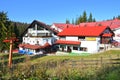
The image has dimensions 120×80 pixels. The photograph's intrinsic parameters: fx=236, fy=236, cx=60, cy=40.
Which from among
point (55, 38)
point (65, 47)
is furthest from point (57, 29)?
point (65, 47)

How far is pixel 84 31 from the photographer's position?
55.2 meters

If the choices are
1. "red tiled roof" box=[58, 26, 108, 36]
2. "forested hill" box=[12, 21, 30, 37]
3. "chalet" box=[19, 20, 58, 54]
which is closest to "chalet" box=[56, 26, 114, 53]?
"red tiled roof" box=[58, 26, 108, 36]

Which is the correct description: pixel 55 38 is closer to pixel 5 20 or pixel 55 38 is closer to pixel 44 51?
pixel 44 51

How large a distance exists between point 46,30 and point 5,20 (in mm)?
11620

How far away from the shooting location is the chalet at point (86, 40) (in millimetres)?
51688

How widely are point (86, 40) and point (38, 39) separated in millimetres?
13355

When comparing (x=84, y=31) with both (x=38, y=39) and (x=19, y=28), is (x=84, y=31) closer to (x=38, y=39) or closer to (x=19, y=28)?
(x=38, y=39)

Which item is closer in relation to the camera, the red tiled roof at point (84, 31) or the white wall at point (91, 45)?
the white wall at point (91, 45)

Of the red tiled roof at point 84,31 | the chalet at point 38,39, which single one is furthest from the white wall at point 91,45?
the chalet at point 38,39

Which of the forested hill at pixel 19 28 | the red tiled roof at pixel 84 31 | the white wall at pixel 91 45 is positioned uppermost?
the forested hill at pixel 19 28

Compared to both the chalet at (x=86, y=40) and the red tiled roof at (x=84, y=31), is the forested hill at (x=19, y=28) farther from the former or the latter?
the chalet at (x=86, y=40)

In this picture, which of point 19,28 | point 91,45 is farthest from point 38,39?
point 19,28

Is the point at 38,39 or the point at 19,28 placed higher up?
the point at 19,28

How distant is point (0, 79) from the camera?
9453 millimetres
